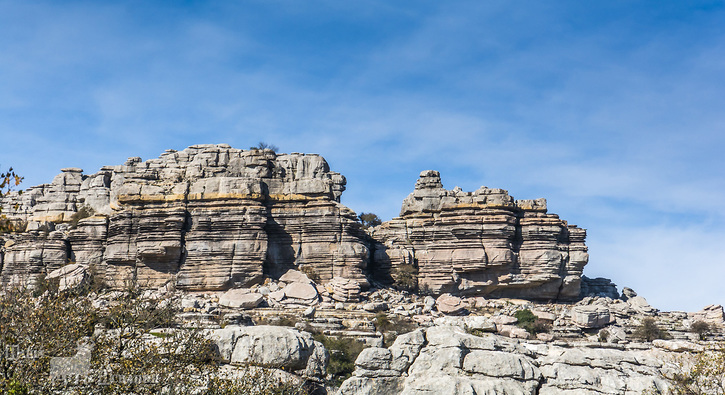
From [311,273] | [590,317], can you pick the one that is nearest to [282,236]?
[311,273]

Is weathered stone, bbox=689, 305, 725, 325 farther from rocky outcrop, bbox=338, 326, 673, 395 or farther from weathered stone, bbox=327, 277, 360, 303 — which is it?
rocky outcrop, bbox=338, 326, 673, 395

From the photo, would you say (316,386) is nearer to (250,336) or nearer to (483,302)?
(250,336)

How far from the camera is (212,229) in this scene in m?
56.8

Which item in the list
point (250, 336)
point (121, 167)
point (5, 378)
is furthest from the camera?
point (121, 167)

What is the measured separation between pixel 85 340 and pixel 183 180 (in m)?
33.8

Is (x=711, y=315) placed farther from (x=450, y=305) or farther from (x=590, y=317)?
(x=450, y=305)

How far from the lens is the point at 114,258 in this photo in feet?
189

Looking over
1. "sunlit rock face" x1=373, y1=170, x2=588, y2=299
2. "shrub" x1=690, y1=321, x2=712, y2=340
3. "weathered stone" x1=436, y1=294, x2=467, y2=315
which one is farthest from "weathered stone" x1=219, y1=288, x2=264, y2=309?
"shrub" x1=690, y1=321, x2=712, y2=340

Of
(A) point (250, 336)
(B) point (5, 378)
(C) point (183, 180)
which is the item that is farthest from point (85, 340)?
(C) point (183, 180)

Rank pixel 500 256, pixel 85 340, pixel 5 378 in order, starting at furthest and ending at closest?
pixel 500 256 → pixel 85 340 → pixel 5 378

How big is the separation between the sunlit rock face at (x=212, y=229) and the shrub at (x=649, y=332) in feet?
61.4

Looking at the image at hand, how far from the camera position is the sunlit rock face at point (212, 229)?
56.2 m

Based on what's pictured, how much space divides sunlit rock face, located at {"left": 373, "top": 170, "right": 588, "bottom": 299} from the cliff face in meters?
0.08

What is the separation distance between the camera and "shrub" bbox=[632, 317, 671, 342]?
50912 millimetres
